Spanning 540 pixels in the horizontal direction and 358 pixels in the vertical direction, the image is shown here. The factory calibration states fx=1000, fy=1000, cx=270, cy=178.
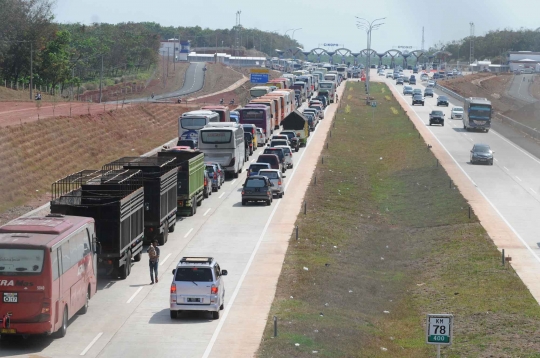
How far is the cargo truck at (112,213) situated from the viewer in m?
30.4

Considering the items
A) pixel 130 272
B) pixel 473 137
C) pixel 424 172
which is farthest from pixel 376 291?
pixel 473 137

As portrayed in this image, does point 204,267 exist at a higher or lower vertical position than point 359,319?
higher

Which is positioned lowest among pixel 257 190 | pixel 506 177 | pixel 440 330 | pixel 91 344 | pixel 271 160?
pixel 91 344

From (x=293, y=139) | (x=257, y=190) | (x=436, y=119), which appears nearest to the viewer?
(x=257, y=190)

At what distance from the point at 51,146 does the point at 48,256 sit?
137ft

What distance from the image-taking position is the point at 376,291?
1319 inches

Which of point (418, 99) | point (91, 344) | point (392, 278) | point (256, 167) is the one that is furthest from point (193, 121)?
point (418, 99)

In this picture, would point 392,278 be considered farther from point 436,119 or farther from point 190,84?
point 190,84

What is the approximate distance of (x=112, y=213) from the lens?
100 ft

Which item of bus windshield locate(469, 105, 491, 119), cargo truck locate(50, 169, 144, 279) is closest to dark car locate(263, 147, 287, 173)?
cargo truck locate(50, 169, 144, 279)

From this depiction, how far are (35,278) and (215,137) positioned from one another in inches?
1395

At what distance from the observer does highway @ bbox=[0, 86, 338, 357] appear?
2405 cm

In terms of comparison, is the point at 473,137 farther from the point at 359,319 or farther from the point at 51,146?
the point at 359,319

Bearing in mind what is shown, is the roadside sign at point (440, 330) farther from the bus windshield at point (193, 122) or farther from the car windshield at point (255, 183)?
the bus windshield at point (193, 122)
